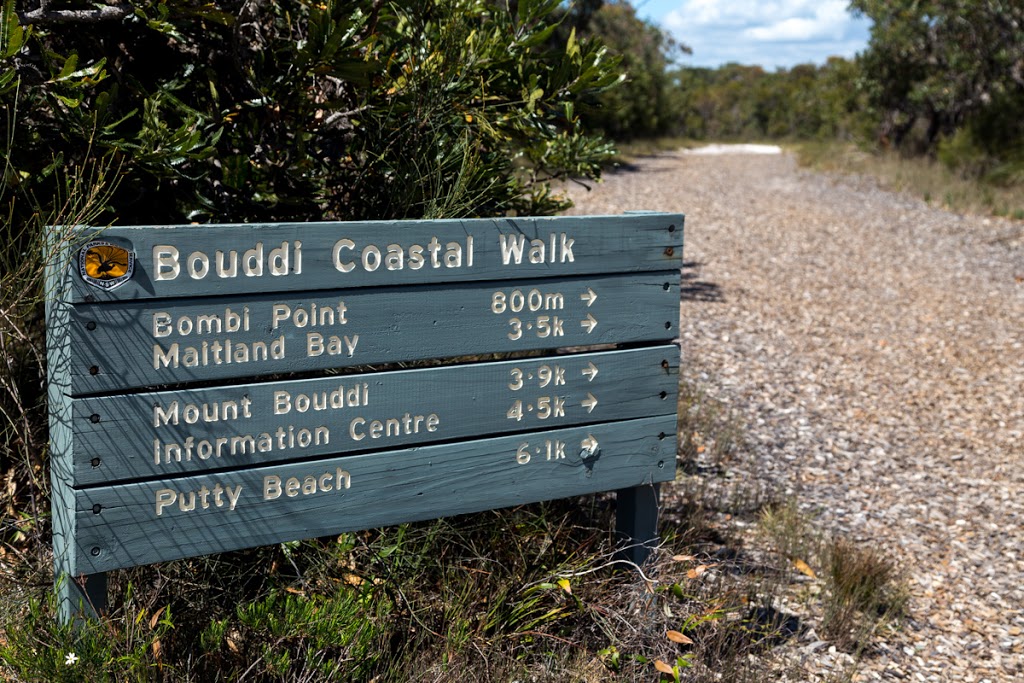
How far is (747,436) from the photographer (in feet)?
20.1

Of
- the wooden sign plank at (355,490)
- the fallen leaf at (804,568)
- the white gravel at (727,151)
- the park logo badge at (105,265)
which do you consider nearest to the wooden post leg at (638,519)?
the wooden sign plank at (355,490)

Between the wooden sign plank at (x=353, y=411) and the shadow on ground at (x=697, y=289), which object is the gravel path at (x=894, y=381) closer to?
the shadow on ground at (x=697, y=289)

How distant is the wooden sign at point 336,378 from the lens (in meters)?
2.42

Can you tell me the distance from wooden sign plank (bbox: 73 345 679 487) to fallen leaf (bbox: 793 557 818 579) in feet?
4.86

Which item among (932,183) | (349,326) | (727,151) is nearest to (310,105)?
(349,326)

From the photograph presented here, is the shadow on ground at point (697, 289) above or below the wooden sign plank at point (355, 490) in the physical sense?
below

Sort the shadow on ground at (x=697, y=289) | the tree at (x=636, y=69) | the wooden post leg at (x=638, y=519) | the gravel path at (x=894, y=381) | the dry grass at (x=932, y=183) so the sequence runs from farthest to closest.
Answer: the tree at (x=636, y=69) < the dry grass at (x=932, y=183) < the shadow on ground at (x=697, y=289) < the gravel path at (x=894, y=381) < the wooden post leg at (x=638, y=519)

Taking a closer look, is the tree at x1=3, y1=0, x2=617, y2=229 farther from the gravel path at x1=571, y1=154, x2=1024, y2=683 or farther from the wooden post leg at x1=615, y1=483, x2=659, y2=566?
the gravel path at x1=571, y1=154, x2=1024, y2=683

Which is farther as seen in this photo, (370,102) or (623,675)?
(370,102)

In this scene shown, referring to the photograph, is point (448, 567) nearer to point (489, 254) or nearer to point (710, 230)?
point (489, 254)

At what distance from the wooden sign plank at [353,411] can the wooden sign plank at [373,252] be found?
26 cm

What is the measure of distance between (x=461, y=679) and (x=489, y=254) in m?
1.23

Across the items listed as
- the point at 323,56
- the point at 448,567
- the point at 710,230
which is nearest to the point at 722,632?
the point at 448,567

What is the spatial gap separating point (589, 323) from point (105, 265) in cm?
142
